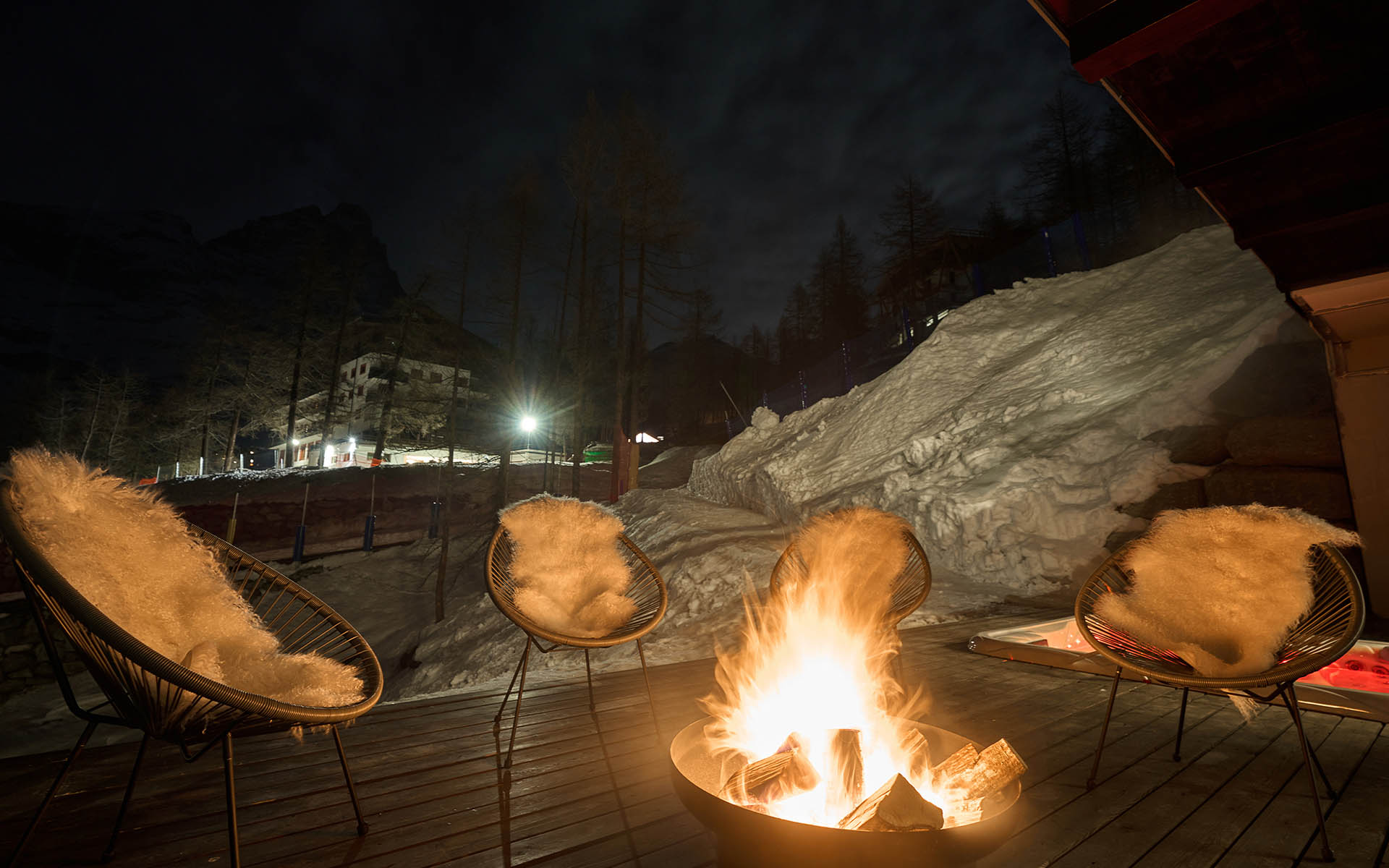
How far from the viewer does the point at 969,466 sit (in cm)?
709

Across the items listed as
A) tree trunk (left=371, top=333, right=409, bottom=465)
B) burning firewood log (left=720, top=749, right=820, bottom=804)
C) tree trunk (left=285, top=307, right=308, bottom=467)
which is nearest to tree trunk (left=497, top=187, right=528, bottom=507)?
tree trunk (left=371, top=333, right=409, bottom=465)

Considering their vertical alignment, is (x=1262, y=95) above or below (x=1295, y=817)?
above

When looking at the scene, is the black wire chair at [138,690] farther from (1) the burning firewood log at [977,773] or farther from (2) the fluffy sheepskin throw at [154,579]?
(1) the burning firewood log at [977,773]

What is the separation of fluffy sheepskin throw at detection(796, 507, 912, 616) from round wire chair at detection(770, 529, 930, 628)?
3 centimetres

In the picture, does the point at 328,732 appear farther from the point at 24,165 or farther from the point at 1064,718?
→ the point at 24,165

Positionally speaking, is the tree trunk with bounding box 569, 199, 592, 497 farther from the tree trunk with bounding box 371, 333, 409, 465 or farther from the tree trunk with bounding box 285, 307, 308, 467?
the tree trunk with bounding box 285, 307, 308, 467

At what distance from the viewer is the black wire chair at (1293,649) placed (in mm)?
1598

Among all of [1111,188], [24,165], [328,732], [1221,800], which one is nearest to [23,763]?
[328,732]

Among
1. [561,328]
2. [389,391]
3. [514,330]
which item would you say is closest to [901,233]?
[561,328]

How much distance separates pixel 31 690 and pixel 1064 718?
14850 millimetres

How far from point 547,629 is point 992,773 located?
1.66 metres

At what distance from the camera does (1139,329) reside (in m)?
8.08

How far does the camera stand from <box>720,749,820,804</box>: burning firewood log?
1.49 m

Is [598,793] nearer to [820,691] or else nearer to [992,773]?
[820,691]
